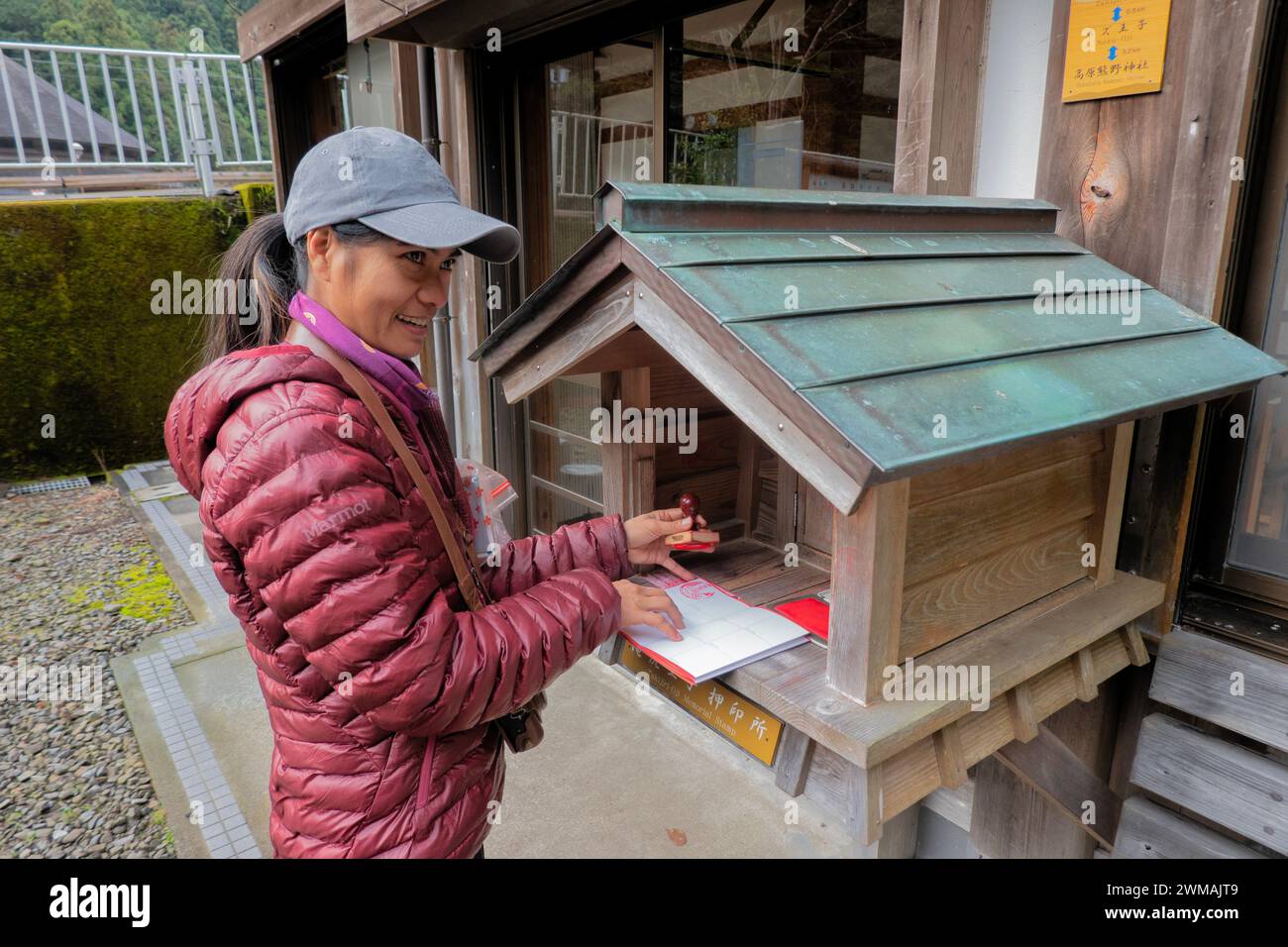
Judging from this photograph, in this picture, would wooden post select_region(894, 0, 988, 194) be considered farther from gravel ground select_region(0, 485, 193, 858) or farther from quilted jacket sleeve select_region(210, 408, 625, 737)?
gravel ground select_region(0, 485, 193, 858)

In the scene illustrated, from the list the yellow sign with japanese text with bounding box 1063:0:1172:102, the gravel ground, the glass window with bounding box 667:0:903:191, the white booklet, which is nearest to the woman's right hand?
the white booklet

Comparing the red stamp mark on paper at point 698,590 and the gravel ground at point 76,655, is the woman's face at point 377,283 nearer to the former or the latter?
the red stamp mark on paper at point 698,590

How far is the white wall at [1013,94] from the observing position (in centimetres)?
213

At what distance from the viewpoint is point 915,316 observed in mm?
1461

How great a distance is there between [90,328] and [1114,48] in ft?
29.2

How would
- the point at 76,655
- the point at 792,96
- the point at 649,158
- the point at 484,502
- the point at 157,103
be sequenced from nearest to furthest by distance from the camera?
the point at 484,502 → the point at 792,96 → the point at 649,158 → the point at 76,655 → the point at 157,103

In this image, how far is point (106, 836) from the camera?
3.28 metres

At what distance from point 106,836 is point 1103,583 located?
371cm

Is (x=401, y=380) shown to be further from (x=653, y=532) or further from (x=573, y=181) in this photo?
(x=573, y=181)

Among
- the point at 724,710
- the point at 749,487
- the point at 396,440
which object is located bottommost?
the point at 724,710

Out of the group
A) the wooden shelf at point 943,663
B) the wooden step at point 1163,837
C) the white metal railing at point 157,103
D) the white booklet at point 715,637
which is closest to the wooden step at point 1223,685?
the wooden shelf at point 943,663

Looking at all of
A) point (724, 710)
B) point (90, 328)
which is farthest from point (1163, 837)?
point (90, 328)

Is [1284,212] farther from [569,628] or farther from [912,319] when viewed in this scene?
[569,628]
